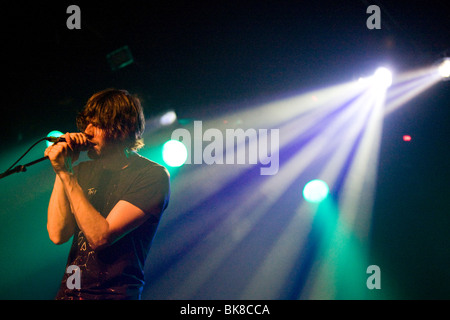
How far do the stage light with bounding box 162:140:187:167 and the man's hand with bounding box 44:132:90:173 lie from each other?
2.49 metres

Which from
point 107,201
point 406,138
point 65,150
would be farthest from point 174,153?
point 406,138

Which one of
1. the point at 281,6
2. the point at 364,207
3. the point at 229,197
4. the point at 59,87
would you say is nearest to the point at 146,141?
the point at 59,87

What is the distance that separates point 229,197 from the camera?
434cm

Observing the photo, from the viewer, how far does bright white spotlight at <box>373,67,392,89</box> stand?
373 centimetres

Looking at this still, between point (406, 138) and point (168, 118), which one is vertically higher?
point (168, 118)

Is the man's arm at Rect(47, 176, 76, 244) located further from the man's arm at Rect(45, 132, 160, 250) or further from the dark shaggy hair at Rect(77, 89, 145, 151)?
the dark shaggy hair at Rect(77, 89, 145, 151)

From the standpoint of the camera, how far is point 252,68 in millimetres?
3824

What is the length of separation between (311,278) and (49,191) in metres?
3.61
